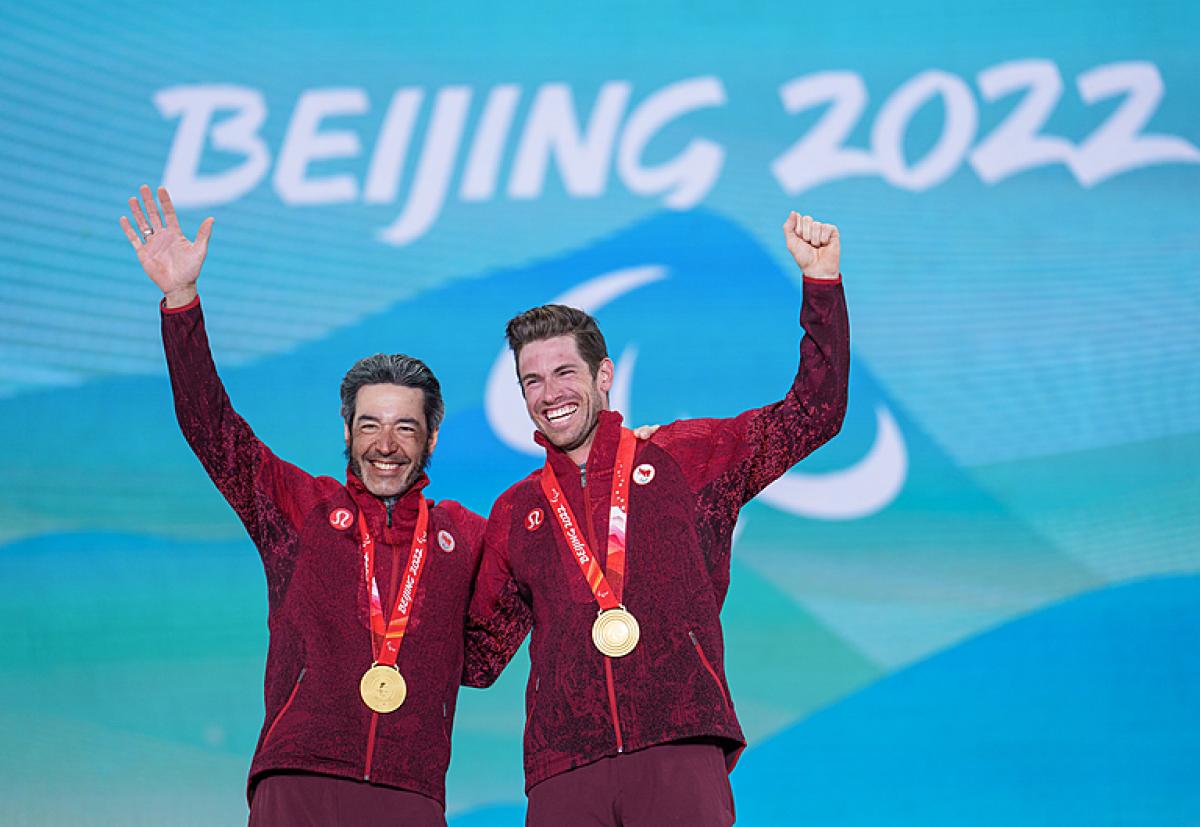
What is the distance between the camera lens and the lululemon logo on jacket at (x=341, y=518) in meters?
2.70

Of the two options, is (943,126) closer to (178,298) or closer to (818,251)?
(818,251)

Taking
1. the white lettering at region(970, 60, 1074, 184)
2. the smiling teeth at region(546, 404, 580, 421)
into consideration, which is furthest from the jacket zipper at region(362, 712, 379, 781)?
the white lettering at region(970, 60, 1074, 184)

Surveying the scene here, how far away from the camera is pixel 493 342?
14.1 feet

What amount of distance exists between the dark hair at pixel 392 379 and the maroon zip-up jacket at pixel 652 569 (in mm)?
255

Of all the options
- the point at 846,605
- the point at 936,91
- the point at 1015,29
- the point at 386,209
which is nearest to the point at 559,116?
the point at 386,209

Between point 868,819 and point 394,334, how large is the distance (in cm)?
207

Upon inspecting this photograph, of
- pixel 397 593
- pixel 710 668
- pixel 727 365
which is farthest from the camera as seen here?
pixel 727 365

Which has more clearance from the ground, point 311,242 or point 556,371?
point 311,242

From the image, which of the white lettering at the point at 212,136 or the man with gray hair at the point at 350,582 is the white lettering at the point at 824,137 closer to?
the white lettering at the point at 212,136

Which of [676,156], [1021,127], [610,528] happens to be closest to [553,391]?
[610,528]

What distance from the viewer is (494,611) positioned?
9.04 feet

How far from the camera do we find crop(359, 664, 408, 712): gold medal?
2512mm

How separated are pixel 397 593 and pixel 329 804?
0.41 meters

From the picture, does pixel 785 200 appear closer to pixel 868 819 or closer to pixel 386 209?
pixel 386 209
